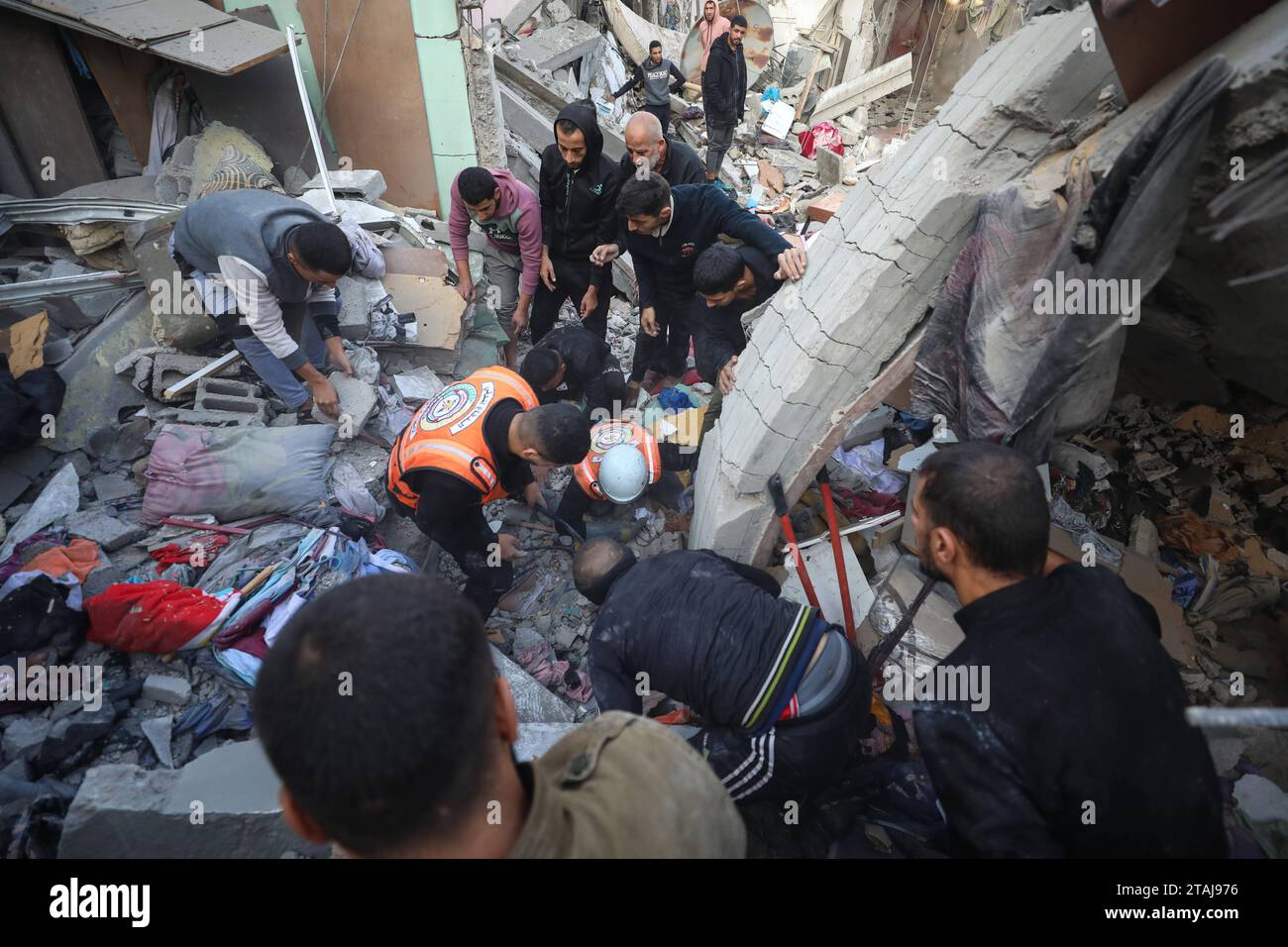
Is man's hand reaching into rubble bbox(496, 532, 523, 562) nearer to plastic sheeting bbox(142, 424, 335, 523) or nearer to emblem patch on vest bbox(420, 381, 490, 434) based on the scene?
emblem patch on vest bbox(420, 381, 490, 434)

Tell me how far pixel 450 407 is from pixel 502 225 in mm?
2099

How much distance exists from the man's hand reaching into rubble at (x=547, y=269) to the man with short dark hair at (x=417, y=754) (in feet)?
13.2

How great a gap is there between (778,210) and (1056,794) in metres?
8.03

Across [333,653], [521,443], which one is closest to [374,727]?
[333,653]

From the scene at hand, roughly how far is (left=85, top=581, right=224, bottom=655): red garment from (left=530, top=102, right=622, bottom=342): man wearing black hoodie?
2936mm

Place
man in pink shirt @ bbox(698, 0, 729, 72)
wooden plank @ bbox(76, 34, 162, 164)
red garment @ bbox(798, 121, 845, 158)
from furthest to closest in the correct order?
red garment @ bbox(798, 121, 845, 158)
man in pink shirt @ bbox(698, 0, 729, 72)
wooden plank @ bbox(76, 34, 162, 164)

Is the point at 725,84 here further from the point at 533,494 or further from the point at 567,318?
the point at 533,494

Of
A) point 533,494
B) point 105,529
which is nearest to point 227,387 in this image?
point 105,529

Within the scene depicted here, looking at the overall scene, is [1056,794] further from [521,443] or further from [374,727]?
[521,443]

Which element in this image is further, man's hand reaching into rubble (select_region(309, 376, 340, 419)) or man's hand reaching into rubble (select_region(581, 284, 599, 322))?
man's hand reaching into rubble (select_region(581, 284, 599, 322))

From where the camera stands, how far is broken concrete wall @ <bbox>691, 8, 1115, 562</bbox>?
88.2 inches

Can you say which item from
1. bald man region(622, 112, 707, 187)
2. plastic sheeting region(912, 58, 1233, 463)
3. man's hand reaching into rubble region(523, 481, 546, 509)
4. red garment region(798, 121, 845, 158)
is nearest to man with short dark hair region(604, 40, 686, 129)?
red garment region(798, 121, 845, 158)

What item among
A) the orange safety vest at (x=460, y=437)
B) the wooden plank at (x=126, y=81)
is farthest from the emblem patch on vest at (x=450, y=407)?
the wooden plank at (x=126, y=81)

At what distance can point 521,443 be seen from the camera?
9.39 ft
